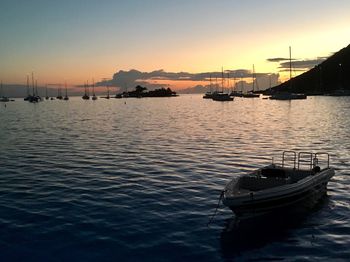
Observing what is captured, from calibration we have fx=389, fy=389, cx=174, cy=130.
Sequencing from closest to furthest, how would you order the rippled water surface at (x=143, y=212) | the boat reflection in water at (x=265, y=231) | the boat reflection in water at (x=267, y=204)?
the boat reflection in water at (x=265, y=231) < the rippled water surface at (x=143, y=212) < the boat reflection in water at (x=267, y=204)

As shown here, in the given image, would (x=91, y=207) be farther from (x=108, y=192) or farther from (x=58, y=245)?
(x=58, y=245)

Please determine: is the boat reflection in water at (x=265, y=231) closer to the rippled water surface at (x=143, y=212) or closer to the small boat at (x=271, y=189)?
the rippled water surface at (x=143, y=212)

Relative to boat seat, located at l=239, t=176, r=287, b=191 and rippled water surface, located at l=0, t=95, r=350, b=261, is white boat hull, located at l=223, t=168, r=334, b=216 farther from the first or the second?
rippled water surface, located at l=0, t=95, r=350, b=261

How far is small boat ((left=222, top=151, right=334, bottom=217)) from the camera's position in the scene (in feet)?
56.9

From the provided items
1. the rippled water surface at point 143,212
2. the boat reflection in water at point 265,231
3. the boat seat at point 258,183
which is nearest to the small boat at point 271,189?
the boat seat at point 258,183

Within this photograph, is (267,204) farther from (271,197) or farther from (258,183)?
(258,183)

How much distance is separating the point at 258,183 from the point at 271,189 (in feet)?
5.94

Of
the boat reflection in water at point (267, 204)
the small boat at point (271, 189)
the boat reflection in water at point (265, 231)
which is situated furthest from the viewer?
the small boat at point (271, 189)

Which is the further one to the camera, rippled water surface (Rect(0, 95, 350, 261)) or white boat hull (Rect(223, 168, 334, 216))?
white boat hull (Rect(223, 168, 334, 216))

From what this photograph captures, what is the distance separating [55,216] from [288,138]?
1534 inches

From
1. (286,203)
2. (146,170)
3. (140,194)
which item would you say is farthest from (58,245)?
(146,170)

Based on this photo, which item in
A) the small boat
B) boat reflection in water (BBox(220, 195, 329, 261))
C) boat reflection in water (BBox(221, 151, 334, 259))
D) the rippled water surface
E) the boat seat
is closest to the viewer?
boat reflection in water (BBox(220, 195, 329, 261))

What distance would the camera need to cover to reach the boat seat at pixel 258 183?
20.0 m

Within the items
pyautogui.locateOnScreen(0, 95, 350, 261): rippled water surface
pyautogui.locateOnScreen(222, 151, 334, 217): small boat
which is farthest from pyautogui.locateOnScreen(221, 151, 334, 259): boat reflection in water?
pyautogui.locateOnScreen(0, 95, 350, 261): rippled water surface
